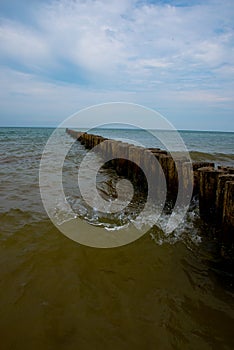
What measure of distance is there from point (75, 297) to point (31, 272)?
0.59 m

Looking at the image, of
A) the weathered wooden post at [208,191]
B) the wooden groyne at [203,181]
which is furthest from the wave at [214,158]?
the weathered wooden post at [208,191]

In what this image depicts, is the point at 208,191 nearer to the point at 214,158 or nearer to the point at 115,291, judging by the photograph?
the point at 115,291

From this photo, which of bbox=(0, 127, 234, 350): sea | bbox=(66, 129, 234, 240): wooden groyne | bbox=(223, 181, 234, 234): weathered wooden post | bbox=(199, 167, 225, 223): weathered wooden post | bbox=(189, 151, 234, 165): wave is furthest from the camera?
bbox=(189, 151, 234, 165): wave

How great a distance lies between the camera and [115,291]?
234cm

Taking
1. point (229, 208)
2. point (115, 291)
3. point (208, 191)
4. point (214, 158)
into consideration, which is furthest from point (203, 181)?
point (214, 158)

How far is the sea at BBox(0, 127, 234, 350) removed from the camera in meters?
1.86

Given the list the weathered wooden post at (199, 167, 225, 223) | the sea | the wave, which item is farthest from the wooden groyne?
the wave

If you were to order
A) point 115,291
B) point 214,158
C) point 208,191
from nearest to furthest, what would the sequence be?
Answer: point 115,291 < point 208,191 < point 214,158

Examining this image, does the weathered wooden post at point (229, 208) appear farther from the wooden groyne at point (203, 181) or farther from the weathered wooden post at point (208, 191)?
the weathered wooden post at point (208, 191)

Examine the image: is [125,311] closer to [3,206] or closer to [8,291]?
[8,291]

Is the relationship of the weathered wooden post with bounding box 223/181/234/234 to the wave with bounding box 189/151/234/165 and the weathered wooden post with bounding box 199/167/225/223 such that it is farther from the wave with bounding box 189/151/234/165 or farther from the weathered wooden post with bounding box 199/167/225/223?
the wave with bounding box 189/151/234/165

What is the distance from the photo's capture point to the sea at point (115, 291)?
186 centimetres

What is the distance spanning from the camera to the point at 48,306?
2.12 m

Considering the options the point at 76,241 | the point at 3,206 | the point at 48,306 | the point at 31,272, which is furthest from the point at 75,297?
the point at 3,206
